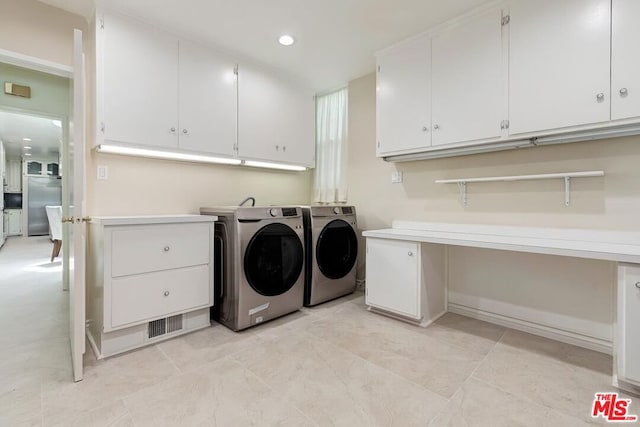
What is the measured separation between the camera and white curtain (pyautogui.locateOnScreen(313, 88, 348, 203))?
137 inches

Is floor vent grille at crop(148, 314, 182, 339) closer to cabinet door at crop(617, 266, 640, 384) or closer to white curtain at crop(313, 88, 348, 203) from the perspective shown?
white curtain at crop(313, 88, 348, 203)

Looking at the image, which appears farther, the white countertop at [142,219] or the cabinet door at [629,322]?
the white countertop at [142,219]

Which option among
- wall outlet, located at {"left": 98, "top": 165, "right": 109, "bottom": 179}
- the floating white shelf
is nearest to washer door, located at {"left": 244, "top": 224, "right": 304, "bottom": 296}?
wall outlet, located at {"left": 98, "top": 165, "right": 109, "bottom": 179}

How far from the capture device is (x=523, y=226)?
85.0 inches

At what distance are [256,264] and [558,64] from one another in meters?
2.42

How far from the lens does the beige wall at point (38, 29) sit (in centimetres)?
196

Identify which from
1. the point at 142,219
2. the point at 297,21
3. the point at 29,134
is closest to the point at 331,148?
the point at 297,21

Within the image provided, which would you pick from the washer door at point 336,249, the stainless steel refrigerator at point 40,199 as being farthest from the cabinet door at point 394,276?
the stainless steel refrigerator at point 40,199

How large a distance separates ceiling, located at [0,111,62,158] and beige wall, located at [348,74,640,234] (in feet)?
15.0

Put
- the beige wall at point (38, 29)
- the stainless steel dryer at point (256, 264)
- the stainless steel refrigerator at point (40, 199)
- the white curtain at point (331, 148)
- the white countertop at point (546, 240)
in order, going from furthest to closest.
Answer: the stainless steel refrigerator at point (40, 199), the white curtain at point (331, 148), the stainless steel dryer at point (256, 264), the beige wall at point (38, 29), the white countertop at point (546, 240)

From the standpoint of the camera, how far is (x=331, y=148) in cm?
358

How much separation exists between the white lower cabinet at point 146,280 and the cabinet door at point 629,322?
250 cm

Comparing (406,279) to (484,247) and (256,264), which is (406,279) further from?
(256,264)

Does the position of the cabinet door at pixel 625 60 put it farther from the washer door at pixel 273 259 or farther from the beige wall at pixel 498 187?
the washer door at pixel 273 259
